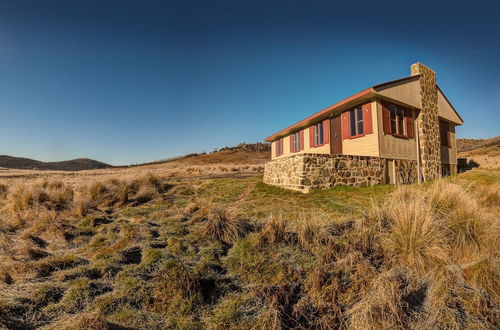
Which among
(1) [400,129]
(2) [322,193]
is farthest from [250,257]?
(1) [400,129]

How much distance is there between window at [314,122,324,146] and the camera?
14.6m

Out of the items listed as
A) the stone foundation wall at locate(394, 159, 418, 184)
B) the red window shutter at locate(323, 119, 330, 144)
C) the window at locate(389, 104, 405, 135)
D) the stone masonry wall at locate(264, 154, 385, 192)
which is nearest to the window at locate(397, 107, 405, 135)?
the window at locate(389, 104, 405, 135)

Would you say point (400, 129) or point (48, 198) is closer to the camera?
point (48, 198)

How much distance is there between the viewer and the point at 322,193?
9.04 m

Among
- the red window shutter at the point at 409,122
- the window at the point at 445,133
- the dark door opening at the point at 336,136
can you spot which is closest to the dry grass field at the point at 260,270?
the red window shutter at the point at 409,122

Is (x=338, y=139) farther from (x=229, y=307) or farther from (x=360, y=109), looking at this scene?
(x=229, y=307)

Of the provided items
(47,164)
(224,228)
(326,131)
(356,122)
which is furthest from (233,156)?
→ (47,164)

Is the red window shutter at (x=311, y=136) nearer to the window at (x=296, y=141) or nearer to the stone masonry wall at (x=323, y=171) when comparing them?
the window at (x=296, y=141)

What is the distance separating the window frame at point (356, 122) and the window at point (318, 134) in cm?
198

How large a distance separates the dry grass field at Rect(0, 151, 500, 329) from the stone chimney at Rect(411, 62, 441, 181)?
285 inches

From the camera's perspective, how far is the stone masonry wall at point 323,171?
953 cm

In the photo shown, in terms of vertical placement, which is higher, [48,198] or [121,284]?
[48,198]

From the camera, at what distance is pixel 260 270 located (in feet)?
12.7

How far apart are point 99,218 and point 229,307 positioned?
523 centimetres
